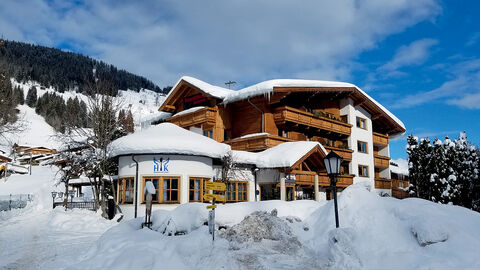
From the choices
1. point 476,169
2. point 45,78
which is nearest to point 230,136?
point 476,169

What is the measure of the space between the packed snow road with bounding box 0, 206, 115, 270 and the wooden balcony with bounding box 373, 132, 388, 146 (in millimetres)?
26753

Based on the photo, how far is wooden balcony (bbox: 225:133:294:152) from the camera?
24266mm

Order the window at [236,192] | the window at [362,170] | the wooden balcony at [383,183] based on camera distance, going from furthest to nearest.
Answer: the wooden balcony at [383,183] < the window at [362,170] < the window at [236,192]

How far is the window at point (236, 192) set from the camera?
72.9 feet

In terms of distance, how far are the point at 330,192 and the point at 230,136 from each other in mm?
9153

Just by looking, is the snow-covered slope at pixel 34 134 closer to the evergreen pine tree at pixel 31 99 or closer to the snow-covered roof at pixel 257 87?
the evergreen pine tree at pixel 31 99

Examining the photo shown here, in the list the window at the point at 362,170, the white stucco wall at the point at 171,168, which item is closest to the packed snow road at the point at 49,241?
the white stucco wall at the point at 171,168

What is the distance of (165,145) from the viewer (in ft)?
61.4

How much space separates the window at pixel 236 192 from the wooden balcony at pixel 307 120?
6136 millimetres

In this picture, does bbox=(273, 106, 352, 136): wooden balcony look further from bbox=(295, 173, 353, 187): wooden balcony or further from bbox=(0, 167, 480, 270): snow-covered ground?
bbox=(0, 167, 480, 270): snow-covered ground

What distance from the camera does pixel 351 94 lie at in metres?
31.7

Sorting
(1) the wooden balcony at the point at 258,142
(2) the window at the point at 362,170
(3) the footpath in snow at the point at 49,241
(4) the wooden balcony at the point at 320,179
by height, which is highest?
(1) the wooden balcony at the point at 258,142

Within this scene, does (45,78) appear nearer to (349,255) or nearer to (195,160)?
(195,160)

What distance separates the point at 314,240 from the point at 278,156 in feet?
37.6
